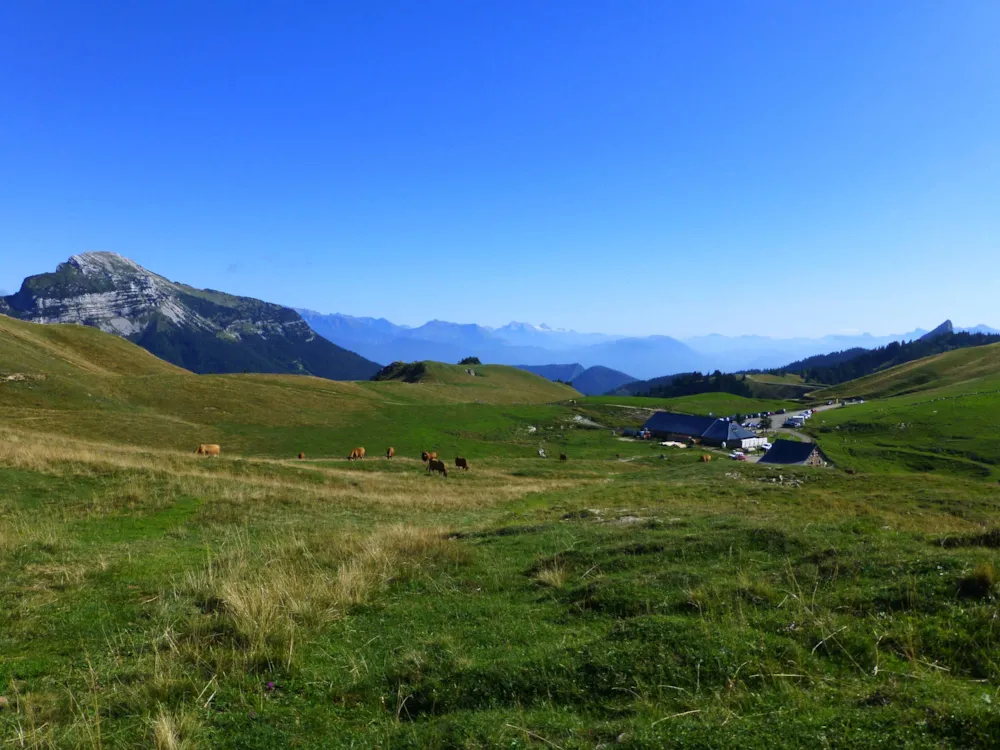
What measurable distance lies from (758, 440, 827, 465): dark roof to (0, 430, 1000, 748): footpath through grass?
71.4m

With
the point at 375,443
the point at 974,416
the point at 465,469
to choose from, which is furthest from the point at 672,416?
the point at 465,469

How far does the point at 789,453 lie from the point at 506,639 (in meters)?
80.7

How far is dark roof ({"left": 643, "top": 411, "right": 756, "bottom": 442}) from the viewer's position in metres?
99.4

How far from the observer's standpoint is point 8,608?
8.37 metres

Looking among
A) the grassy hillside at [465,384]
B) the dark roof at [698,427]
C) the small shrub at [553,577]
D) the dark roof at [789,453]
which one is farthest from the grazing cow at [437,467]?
the dark roof at [698,427]

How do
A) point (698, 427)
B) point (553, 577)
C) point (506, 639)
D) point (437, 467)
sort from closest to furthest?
point (506, 639)
point (553, 577)
point (437, 467)
point (698, 427)

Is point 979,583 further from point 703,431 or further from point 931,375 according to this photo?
point 931,375

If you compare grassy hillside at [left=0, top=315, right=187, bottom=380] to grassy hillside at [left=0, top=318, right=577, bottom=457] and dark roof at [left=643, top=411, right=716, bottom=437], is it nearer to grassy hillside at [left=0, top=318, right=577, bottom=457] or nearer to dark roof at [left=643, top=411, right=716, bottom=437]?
grassy hillside at [left=0, top=318, right=577, bottom=457]

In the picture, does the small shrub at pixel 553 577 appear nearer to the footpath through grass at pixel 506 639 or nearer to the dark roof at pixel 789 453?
the footpath through grass at pixel 506 639

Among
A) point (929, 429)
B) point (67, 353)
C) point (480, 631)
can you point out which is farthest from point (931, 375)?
point (67, 353)

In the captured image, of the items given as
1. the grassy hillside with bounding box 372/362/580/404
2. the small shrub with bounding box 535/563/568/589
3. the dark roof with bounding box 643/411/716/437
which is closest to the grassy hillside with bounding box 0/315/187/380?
the grassy hillside with bounding box 372/362/580/404

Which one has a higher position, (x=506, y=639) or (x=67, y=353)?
(x=67, y=353)

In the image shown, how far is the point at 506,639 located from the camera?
22.8 feet

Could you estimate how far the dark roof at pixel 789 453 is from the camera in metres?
75.2
